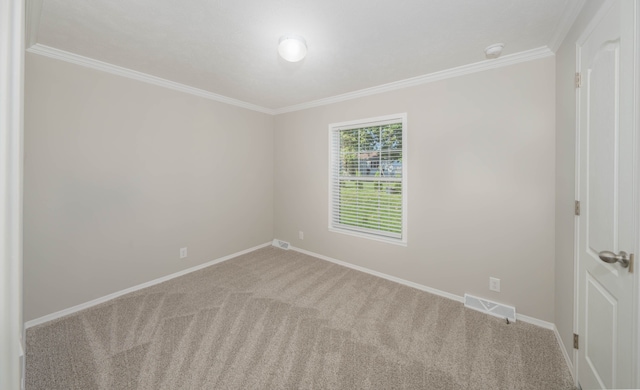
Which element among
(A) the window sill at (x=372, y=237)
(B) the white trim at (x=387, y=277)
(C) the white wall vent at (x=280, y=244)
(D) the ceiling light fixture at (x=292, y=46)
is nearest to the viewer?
(D) the ceiling light fixture at (x=292, y=46)

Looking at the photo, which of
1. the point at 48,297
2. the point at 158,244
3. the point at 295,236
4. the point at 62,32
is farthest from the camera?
the point at 295,236

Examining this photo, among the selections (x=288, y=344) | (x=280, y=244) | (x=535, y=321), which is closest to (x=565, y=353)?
(x=535, y=321)

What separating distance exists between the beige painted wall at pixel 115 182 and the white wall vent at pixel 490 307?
320cm

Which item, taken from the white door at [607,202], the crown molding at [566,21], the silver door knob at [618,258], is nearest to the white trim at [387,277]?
the white door at [607,202]

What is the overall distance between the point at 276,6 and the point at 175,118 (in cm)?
210

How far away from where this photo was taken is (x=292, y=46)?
6.44ft

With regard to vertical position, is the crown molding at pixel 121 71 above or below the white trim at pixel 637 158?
above

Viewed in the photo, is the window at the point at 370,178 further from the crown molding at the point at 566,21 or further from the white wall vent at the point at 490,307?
the crown molding at the point at 566,21

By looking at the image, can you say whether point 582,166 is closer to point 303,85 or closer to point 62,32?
point 303,85

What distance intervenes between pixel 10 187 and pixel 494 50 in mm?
2957

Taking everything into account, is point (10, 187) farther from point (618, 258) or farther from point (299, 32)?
point (618, 258)

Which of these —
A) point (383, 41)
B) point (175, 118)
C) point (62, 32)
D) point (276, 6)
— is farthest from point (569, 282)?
point (62, 32)

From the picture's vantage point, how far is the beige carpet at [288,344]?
1654 mm

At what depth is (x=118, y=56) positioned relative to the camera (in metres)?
2.35
